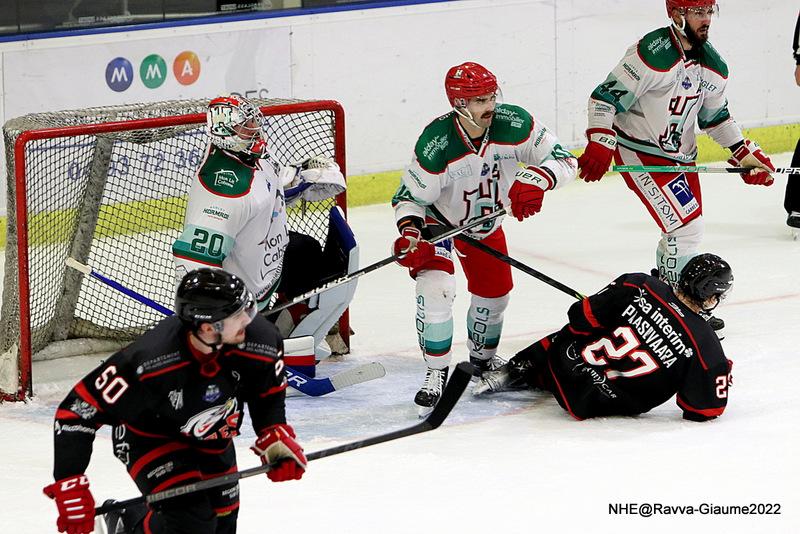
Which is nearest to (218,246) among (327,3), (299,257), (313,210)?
(299,257)

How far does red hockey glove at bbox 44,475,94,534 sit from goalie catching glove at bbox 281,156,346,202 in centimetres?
193

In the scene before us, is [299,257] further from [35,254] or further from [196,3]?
[196,3]

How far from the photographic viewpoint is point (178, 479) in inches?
111

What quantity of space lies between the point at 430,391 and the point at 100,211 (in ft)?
4.32

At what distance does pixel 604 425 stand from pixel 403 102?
3.27 m

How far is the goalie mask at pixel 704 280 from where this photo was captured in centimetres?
390

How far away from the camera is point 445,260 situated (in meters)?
4.28

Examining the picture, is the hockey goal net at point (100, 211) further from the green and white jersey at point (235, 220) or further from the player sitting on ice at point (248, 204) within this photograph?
the green and white jersey at point (235, 220)

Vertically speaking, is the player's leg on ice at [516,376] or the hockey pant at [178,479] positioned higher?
the hockey pant at [178,479]

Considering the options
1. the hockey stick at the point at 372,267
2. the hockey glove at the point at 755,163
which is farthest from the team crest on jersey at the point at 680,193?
the hockey stick at the point at 372,267

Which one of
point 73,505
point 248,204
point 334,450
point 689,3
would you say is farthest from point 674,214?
point 73,505

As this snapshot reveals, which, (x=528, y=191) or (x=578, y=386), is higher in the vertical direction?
(x=528, y=191)

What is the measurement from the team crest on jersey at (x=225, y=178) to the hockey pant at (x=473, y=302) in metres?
0.62

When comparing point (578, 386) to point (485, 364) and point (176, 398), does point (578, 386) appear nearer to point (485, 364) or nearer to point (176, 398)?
point (485, 364)
